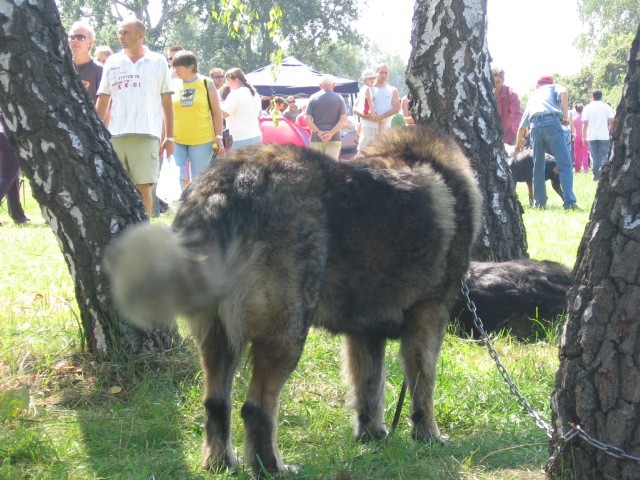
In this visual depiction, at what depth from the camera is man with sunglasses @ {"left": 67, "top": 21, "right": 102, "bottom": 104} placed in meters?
8.56

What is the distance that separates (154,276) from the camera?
2.76 meters

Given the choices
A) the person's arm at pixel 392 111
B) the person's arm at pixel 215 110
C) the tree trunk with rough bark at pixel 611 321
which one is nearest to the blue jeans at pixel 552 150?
the person's arm at pixel 392 111

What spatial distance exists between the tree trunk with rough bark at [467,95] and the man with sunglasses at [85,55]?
4131mm

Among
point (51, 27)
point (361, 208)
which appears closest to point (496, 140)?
point (361, 208)

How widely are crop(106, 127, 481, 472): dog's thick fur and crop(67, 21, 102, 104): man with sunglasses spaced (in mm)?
5642

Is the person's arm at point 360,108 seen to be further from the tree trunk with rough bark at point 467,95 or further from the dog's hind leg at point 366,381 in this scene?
the dog's hind leg at point 366,381

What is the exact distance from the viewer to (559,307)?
5.49 meters

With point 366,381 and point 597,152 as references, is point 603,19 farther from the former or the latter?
point 366,381

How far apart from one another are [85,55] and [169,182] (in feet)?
8.97

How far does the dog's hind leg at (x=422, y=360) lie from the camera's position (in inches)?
150

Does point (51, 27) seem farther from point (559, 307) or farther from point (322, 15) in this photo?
point (322, 15)

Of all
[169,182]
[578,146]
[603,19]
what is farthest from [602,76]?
[169,182]

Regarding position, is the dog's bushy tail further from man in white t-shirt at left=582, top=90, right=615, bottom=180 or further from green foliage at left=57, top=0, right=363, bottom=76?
green foliage at left=57, top=0, right=363, bottom=76

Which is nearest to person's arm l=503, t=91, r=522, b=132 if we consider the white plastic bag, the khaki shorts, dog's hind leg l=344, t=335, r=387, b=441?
the white plastic bag
